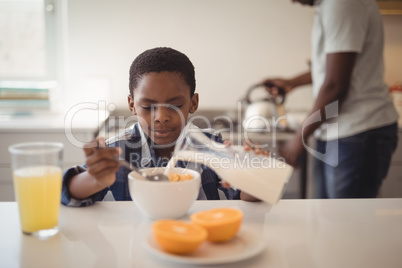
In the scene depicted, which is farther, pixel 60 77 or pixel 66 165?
pixel 60 77

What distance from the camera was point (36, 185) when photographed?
0.62m

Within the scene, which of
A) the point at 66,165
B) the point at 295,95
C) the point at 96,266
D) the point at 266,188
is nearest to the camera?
the point at 96,266

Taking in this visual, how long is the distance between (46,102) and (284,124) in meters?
1.18

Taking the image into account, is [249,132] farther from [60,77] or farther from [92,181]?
[92,181]

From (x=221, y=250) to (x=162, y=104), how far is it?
0.46 metres

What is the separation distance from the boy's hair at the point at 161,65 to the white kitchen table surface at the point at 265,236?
319 millimetres

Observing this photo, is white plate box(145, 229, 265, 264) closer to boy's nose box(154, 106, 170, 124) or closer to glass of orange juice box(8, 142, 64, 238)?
glass of orange juice box(8, 142, 64, 238)

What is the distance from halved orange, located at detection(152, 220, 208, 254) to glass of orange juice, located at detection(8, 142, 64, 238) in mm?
183

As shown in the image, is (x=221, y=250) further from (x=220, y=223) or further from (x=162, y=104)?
(x=162, y=104)

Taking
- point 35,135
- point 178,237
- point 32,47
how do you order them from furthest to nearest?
point 32,47 → point 35,135 → point 178,237

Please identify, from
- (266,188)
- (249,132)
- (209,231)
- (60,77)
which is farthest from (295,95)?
(209,231)

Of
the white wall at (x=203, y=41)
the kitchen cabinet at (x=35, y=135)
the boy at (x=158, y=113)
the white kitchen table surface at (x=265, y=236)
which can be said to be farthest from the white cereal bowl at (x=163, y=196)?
the white wall at (x=203, y=41)

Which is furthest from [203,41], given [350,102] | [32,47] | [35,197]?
[35,197]

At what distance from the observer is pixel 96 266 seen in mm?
525
